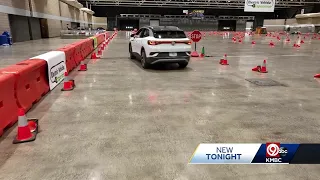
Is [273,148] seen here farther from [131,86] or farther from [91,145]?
[131,86]

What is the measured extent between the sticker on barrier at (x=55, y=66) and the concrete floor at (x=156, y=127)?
1.48 ft

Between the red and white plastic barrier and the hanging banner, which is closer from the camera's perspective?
the red and white plastic barrier

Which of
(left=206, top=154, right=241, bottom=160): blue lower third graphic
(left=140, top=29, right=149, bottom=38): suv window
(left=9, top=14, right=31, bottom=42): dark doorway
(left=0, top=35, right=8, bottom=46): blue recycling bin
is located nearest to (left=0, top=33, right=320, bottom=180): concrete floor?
(left=206, top=154, right=241, bottom=160): blue lower third graphic

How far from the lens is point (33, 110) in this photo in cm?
511

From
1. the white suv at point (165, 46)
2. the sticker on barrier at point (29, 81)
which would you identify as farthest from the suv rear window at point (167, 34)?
the sticker on barrier at point (29, 81)

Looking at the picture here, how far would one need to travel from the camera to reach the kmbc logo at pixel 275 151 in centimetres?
272

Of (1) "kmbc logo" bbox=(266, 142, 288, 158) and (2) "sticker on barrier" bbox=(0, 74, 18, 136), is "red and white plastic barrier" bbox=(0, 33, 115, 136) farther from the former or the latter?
(1) "kmbc logo" bbox=(266, 142, 288, 158)

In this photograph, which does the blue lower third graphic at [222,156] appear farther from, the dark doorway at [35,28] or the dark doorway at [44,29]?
the dark doorway at [44,29]

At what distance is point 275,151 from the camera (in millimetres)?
2777

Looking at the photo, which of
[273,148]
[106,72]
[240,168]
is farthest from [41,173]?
[106,72]

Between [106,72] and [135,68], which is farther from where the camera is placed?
[135,68]

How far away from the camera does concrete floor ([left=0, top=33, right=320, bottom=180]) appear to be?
3016 millimetres

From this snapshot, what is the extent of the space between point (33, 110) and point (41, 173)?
101 inches

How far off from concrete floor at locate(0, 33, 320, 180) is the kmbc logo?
299mm
